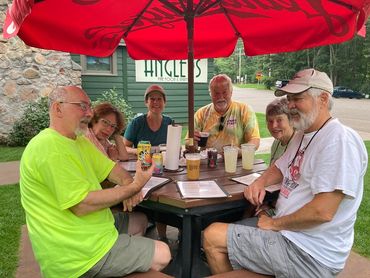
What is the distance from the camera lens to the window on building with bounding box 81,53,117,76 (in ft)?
34.2

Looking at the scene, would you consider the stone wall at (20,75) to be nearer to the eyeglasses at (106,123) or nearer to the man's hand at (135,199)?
the eyeglasses at (106,123)

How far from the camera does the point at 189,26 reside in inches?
121

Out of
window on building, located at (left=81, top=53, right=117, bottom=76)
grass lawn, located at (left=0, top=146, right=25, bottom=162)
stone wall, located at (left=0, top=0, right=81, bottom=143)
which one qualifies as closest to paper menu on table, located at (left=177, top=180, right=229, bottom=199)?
grass lawn, located at (left=0, top=146, right=25, bottom=162)

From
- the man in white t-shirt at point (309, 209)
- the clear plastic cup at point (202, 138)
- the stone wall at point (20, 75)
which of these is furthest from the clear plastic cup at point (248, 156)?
the stone wall at point (20, 75)

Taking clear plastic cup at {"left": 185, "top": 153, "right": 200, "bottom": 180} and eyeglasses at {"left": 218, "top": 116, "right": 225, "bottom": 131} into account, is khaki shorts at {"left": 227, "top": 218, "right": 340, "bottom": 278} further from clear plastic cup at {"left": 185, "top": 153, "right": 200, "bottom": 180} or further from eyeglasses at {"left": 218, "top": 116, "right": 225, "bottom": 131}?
eyeglasses at {"left": 218, "top": 116, "right": 225, "bottom": 131}

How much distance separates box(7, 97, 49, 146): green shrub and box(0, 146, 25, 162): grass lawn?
0.31 m

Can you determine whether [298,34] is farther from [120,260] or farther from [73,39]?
[120,260]

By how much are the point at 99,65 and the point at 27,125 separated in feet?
11.2

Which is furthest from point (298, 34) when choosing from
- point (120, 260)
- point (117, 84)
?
point (117, 84)

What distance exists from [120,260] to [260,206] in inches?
42.4

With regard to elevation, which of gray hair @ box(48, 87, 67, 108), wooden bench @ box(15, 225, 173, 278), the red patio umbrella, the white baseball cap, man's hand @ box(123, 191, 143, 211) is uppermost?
the red patio umbrella

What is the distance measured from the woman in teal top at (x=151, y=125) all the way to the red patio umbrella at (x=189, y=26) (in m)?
0.69

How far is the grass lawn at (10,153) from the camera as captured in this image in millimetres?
6879

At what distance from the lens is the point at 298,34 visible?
3.42 metres
